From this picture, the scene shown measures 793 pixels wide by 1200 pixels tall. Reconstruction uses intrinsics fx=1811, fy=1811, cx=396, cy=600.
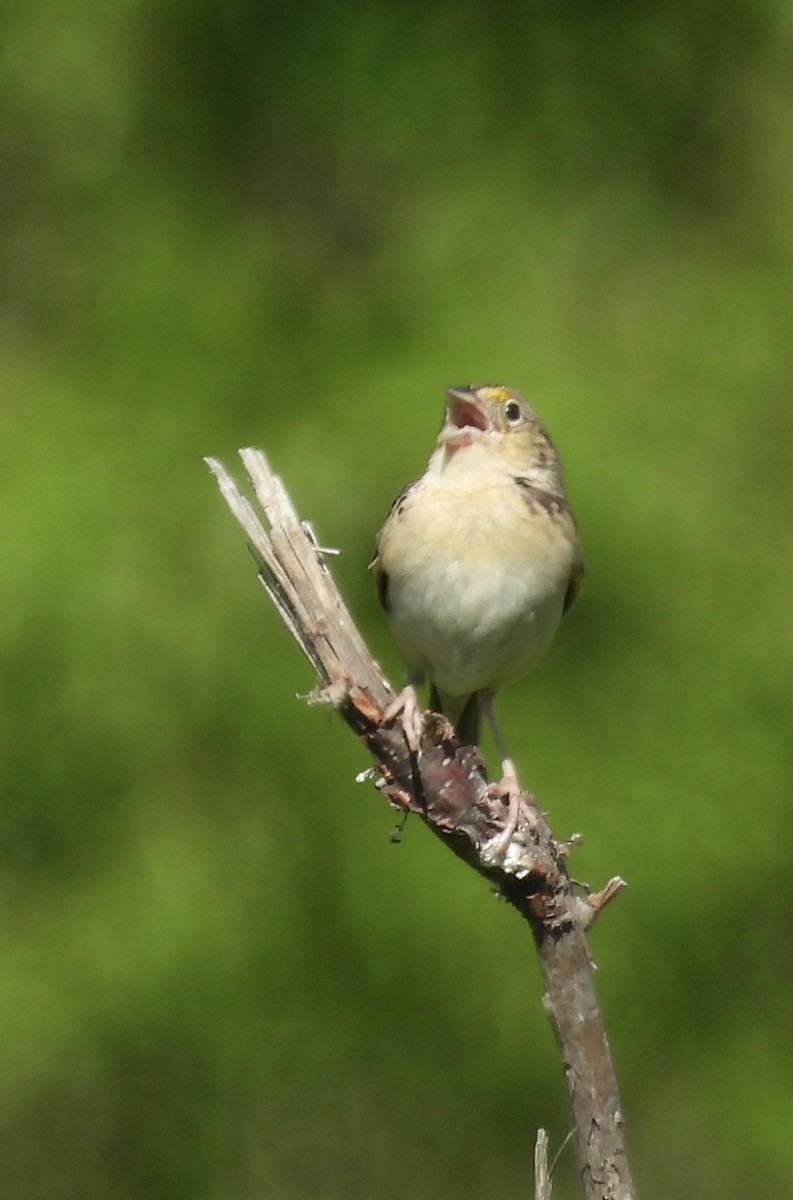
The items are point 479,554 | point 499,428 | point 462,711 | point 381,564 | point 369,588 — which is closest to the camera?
point 479,554

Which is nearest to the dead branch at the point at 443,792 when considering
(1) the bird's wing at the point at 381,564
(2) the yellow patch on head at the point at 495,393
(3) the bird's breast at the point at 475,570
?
(3) the bird's breast at the point at 475,570

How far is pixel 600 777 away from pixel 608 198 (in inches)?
92.3

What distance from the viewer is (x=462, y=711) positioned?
554 centimetres

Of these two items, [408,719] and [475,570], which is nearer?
[408,719]

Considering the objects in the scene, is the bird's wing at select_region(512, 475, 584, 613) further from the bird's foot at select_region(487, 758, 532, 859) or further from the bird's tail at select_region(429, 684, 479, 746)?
the bird's foot at select_region(487, 758, 532, 859)

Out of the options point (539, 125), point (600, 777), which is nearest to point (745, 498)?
point (600, 777)

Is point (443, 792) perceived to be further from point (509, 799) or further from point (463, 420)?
point (463, 420)

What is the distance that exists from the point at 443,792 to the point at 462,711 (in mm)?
1601

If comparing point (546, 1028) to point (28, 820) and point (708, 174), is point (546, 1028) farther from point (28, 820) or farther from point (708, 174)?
point (708, 174)

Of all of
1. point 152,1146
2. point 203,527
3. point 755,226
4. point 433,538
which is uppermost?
point 755,226

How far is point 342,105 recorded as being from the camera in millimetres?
7211

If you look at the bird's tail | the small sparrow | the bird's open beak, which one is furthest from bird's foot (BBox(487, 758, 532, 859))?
the bird's tail

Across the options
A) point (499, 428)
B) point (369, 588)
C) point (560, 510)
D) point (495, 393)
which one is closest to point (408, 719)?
point (560, 510)

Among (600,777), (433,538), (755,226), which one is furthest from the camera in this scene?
(755,226)
